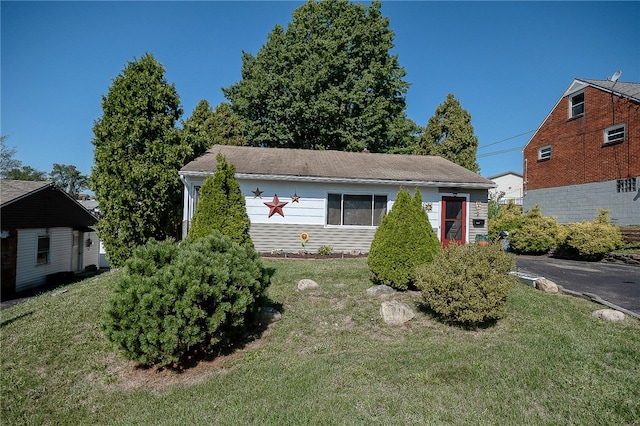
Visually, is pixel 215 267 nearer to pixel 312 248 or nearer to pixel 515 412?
pixel 515 412

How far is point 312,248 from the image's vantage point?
11992mm

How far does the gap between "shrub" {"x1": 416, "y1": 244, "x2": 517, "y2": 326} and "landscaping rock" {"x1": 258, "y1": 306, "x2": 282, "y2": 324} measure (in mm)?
2487

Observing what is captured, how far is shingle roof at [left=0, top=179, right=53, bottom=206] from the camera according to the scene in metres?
16.3

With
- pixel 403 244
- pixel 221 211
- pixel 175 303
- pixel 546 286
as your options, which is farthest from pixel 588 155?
pixel 175 303

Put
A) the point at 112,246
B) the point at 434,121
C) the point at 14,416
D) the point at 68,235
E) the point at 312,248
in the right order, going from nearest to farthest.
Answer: the point at 14,416 → the point at 112,246 → the point at 312,248 → the point at 68,235 → the point at 434,121

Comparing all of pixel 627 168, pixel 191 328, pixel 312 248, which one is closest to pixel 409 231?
pixel 191 328

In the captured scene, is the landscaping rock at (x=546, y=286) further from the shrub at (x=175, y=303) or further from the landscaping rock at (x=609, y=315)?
the shrub at (x=175, y=303)

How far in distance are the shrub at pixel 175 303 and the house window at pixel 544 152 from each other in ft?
72.2

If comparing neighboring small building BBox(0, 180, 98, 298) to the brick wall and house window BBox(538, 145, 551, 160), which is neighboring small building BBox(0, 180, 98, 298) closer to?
the brick wall

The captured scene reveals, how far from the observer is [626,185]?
15.7 m

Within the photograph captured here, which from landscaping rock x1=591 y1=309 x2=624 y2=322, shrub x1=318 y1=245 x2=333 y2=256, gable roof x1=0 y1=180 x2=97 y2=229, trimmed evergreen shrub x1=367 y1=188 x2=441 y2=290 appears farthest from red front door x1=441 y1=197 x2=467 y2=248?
gable roof x1=0 y1=180 x2=97 y2=229

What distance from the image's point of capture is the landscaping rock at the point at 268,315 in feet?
19.0

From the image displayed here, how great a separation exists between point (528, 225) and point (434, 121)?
13.4 metres

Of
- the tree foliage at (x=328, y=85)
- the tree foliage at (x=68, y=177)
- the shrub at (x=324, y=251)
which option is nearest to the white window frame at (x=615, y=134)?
the tree foliage at (x=328, y=85)
